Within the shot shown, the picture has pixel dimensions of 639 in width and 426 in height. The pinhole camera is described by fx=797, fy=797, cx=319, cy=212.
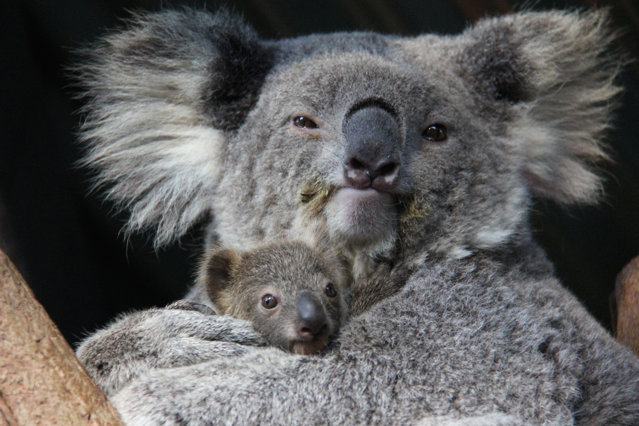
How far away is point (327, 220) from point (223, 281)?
363mm

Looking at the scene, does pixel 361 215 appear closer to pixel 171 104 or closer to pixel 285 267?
pixel 285 267

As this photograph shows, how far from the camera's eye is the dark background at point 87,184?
3143 mm

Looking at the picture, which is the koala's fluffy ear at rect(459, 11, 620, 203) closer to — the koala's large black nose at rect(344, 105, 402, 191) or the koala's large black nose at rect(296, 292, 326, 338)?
the koala's large black nose at rect(344, 105, 402, 191)

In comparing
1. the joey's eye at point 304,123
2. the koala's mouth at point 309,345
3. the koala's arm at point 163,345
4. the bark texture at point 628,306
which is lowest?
the bark texture at point 628,306

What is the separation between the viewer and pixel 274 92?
2529 mm

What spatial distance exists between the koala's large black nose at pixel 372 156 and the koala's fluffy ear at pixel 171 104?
52cm

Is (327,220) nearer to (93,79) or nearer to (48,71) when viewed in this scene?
(93,79)

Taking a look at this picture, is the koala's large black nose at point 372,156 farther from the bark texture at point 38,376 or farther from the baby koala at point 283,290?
the bark texture at point 38,376

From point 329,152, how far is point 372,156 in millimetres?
169

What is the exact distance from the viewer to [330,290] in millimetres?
2244

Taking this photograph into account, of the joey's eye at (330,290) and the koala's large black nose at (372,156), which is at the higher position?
the koala's large black nose at (372,156)

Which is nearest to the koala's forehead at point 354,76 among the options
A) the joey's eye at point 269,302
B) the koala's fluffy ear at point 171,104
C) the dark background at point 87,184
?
the koala's fluffy ear at point 171,104

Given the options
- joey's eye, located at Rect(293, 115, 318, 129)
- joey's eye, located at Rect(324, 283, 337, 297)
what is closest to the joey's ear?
joey's eye, located at Rect(324, 283, 337, 297)

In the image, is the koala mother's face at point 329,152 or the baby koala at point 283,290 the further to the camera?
the koala mother's face at point 329,152
